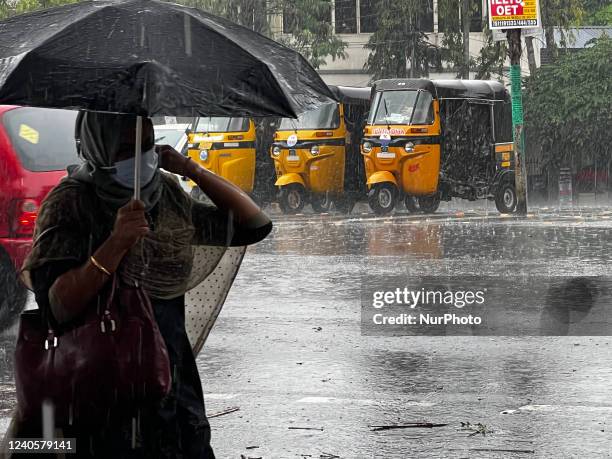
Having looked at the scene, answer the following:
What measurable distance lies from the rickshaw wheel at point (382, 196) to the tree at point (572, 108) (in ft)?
31.5

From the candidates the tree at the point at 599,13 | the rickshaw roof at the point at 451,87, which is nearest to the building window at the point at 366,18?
the tree at the point at 599,13

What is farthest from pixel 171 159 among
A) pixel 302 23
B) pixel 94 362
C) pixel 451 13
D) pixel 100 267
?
pixel 302 23

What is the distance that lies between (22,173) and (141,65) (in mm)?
6272

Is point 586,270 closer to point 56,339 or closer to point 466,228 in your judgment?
point 466,228

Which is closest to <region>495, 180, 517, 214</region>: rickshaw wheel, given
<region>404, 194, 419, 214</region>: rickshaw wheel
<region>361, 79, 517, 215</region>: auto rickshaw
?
<region>361, 79, 517, 215</region>: auto rickshaw

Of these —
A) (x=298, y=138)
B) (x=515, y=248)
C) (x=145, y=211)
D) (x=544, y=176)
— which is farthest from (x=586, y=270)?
(x=544, y=176)

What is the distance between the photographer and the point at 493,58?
38719mm

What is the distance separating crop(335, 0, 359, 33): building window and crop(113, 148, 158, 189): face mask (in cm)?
4625

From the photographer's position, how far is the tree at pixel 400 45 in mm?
41500

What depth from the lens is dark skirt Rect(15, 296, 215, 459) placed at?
3.62 metres

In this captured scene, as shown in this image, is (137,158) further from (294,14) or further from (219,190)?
(294,14)

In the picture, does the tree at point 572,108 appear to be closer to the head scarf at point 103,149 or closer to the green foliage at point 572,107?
the green foliage at point 572,107

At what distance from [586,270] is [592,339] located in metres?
4.86

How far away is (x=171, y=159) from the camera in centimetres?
399
